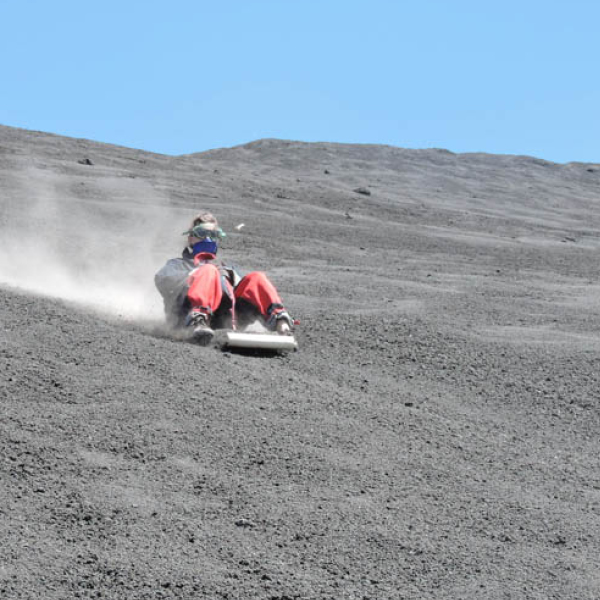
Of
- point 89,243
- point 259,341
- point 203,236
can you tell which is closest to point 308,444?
point 259,341

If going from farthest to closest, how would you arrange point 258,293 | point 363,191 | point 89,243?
point 363,191, point 89,243, point 258,293

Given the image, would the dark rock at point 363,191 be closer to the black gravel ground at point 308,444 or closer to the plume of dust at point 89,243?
the plume of dust at point 89,243

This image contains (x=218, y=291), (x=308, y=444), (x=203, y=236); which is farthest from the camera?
(x=203, y=236)

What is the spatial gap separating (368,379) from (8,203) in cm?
944

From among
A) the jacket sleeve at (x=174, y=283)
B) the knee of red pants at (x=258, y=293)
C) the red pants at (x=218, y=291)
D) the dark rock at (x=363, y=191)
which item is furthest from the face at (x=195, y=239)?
the dark rock at (x=363, y=191)

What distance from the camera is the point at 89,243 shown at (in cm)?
1143

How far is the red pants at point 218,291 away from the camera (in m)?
6.18

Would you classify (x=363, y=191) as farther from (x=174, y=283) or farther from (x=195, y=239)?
(x=174, y=283)

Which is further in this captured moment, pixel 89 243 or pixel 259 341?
pixel 89 243

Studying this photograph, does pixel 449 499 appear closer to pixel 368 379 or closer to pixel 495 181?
pixel 368 379

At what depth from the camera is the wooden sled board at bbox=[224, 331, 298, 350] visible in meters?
5.91

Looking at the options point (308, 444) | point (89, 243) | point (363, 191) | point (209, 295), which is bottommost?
point (308, 444)

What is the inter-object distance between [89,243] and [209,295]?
5627 millimetres


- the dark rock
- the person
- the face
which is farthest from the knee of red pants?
the dark rock
